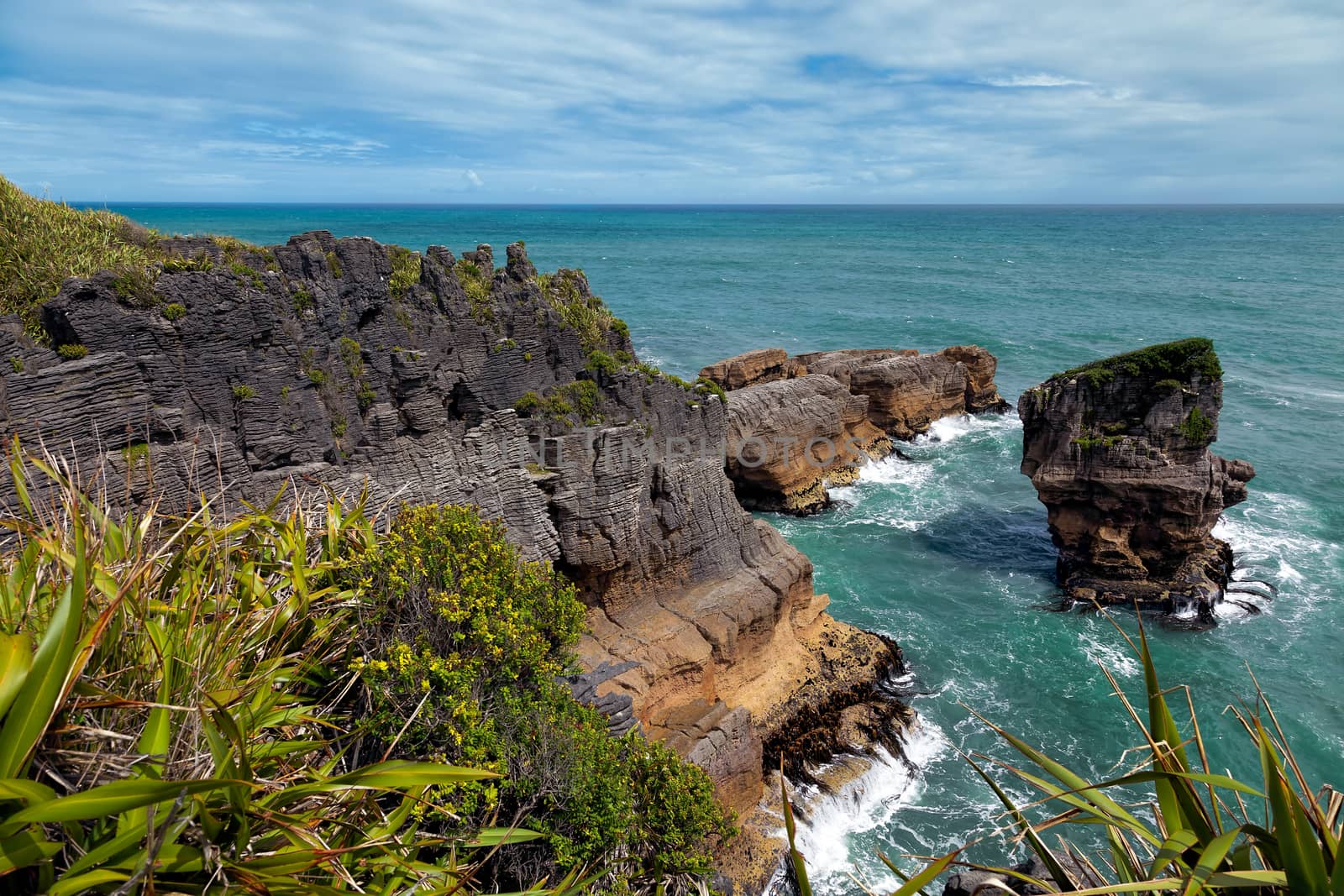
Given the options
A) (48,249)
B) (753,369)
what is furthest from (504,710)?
(753,369)

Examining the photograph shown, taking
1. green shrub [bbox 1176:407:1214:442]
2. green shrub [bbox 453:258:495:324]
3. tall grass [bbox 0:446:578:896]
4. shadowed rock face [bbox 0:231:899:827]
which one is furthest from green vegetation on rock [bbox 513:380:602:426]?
green shrub [bbox 1176:407:1214:442]

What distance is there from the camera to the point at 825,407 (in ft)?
136

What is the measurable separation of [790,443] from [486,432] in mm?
23157

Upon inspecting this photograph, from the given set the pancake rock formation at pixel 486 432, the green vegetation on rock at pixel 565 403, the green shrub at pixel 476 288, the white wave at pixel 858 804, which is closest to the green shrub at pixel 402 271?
the pancake rock formation at pixel 486 432

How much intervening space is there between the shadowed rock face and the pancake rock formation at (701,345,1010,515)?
46.8ft

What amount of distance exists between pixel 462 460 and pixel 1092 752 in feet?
64.2

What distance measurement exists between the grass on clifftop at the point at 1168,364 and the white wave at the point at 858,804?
16285 mm

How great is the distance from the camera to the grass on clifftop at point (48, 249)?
13.6 m

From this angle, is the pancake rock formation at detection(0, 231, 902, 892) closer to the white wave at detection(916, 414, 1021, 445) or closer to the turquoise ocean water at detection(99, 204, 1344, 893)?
the turquoise ocean water at detection(99, 204, 1344, 893)

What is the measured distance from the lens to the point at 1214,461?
30.2m

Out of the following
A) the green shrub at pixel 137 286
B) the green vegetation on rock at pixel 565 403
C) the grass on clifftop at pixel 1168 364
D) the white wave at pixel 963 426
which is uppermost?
the green shrub at pixel 137 286

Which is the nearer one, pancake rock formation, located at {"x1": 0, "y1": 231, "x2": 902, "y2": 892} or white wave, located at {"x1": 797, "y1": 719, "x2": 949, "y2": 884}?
pancake rock formation, located at {"x1": 0, "y1": 231, "x2": 902, "y2": 892}

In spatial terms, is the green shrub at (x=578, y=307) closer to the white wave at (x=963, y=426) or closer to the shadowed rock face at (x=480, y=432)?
the shadowed rock face at (x=480, y=432)

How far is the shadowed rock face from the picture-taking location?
13.4 m
